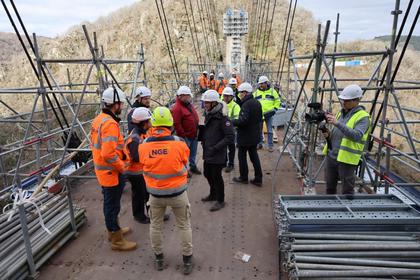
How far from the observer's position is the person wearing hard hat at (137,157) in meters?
3.73

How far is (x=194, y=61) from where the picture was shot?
30531 millimetres

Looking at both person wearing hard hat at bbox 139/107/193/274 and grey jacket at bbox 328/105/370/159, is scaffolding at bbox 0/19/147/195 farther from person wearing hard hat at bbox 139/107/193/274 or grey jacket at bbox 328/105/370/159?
grey jacket at bbox 328/105/370/159

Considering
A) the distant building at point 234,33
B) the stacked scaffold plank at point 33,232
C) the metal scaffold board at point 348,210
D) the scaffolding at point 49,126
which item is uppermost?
the distant building at point 234,33

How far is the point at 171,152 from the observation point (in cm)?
297

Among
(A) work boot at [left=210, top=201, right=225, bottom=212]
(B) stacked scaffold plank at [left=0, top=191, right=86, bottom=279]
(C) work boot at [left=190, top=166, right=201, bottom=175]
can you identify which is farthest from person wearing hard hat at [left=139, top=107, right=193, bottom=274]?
(C) work boot at [left=190, top=166, right=201, bottom=175]

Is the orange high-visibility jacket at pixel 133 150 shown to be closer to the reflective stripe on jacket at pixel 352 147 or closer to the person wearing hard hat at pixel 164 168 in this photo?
the person wearing hard hat at pixel 164 168

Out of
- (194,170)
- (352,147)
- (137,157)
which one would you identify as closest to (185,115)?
(194,170)

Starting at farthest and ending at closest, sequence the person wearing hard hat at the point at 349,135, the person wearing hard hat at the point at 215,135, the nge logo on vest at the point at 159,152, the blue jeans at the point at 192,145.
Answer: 1. the blue jeans at the point at 192,145
2. the person wearing hard hat at the point at 215,135
3. the person wearing hard hat at the point at 349,135
4. the nge logo on vest at the point at 159,152

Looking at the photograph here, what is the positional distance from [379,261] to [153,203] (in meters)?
2.24

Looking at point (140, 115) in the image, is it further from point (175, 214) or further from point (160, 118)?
point (175, 214)

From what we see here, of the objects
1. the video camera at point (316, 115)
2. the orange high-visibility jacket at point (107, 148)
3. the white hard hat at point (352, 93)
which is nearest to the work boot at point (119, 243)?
the orange high-visibility jacket at point (107, 148)

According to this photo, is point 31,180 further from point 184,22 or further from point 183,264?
point 184,22

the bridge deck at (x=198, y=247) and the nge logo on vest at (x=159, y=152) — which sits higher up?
the nge logo on vest at (x=159, y=152)

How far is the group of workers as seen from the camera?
3006 millimetres
